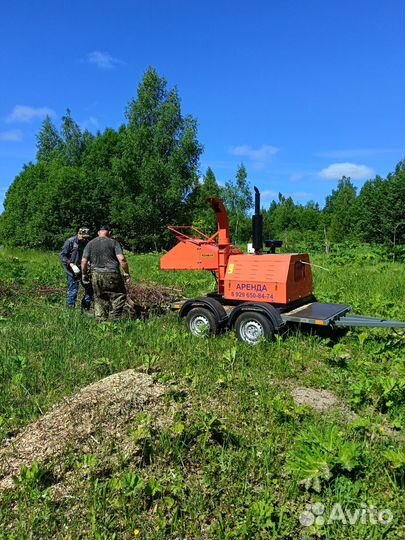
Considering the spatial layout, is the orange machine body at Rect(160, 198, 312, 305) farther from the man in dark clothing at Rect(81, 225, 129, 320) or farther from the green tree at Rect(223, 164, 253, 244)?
the green tree at Rect(223, 164, 253, 244)

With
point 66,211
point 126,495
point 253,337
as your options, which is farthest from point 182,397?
point 66,211

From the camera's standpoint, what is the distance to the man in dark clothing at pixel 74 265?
9352 mm

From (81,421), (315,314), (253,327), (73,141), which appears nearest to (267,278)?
(253,327)

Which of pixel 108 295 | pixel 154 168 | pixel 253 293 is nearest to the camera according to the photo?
pixel 253 293

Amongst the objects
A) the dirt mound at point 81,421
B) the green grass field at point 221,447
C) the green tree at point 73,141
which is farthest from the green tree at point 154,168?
the dirt mound at point 81,421

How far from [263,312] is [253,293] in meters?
0.49

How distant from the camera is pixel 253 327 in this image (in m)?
6.33

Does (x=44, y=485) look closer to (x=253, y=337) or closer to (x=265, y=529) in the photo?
(x=265, y=529)

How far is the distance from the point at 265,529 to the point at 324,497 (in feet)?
1.60

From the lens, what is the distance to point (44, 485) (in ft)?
9.78

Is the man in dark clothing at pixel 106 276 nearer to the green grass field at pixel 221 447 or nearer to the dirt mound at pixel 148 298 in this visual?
the dirt mound at pixel 148 298

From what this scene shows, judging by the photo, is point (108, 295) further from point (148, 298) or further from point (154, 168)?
point (154, 168)

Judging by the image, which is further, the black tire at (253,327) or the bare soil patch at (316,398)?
the black tire at (253,327)

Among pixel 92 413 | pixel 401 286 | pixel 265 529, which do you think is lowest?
pixel 265 529
